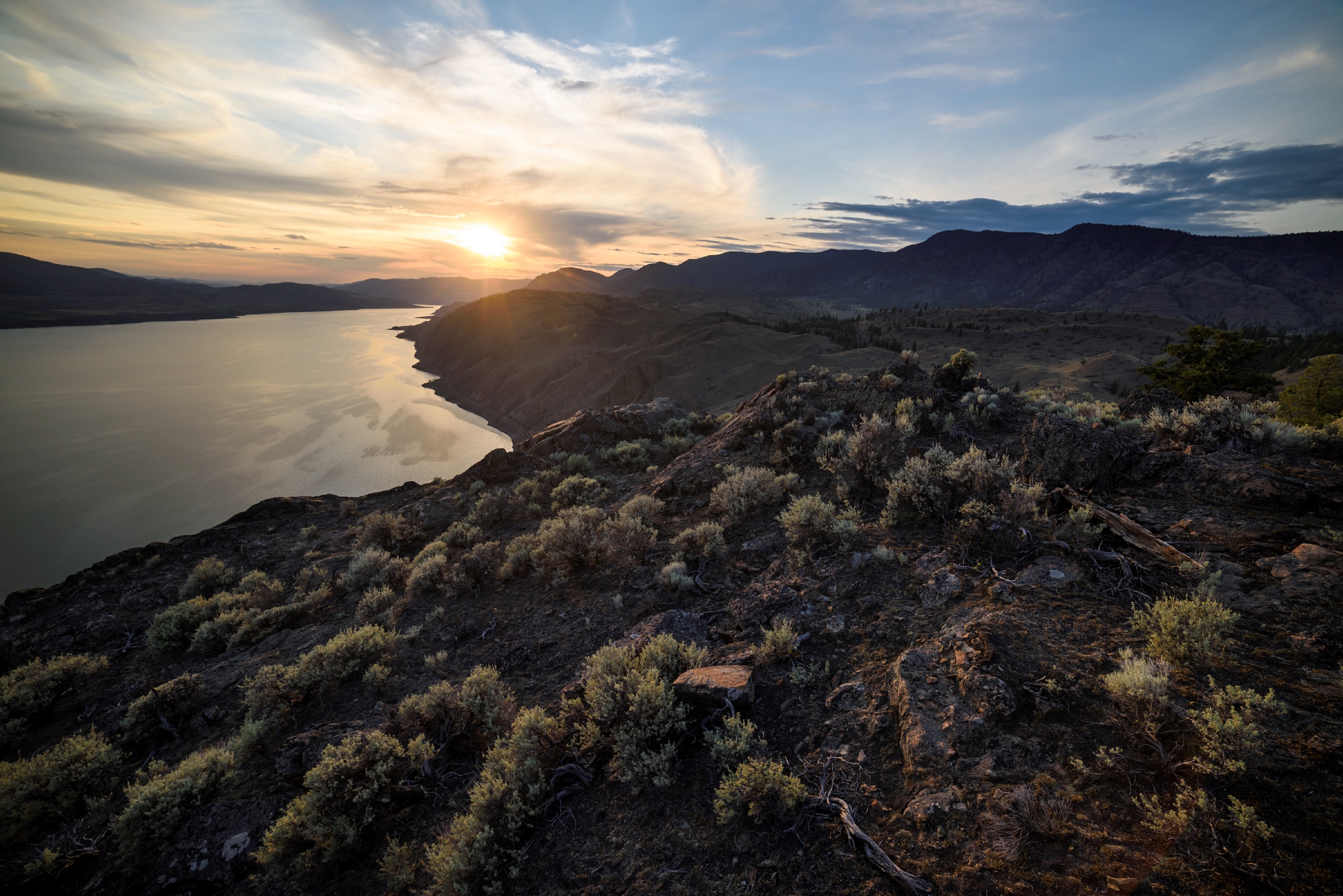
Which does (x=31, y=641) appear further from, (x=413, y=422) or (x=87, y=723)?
(x=413, y=422)

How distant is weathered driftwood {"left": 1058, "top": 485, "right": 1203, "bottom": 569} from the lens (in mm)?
4371

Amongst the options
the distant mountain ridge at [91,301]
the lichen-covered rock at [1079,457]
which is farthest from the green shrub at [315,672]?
the distant mountain ridge at [91,301]

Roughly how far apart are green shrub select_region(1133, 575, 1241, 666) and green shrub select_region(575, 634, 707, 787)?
3.59m

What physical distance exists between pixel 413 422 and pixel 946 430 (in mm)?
45272

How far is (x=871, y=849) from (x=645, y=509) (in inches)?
245

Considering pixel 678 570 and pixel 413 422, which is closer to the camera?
pixel 678 570

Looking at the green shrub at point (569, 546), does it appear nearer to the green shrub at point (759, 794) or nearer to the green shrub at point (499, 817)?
the green shrub at point (499, 817)

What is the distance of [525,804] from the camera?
380 centimetres

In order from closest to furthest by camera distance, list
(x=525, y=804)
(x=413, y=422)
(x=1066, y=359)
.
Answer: (x=525, y=804) → (x=1066, y=359) → (x=413, y=422)

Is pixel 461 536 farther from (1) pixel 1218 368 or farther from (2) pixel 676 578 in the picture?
(1) pixel 1218 368

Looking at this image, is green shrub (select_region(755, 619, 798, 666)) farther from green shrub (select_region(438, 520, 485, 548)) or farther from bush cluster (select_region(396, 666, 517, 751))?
green shrub (select_region(438, 520, 485, 548))

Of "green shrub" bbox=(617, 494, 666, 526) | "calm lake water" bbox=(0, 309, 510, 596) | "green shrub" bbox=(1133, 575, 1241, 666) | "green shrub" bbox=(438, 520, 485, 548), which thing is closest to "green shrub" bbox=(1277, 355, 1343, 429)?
"green shrub" bbox=(1133, 575, 1241, 666)

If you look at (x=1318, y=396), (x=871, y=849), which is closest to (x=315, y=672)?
(x=871, y=849)

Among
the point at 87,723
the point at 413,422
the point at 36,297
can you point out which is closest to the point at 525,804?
the point at 87,723
